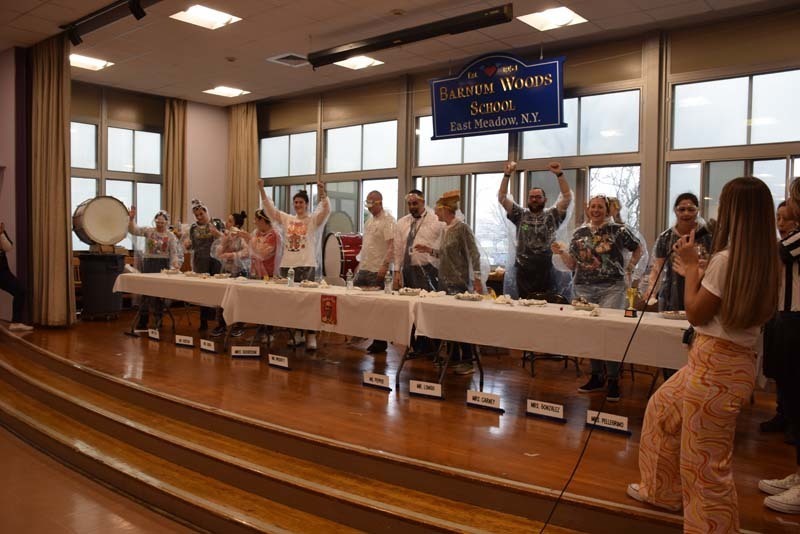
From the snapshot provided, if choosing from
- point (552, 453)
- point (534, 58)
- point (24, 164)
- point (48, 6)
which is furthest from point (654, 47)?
point (24, 164)

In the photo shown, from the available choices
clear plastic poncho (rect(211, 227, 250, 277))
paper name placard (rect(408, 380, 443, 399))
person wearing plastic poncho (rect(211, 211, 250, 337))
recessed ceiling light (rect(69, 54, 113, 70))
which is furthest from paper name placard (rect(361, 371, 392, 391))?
recessed ceiling light (rect(69, 54, 113, 70))

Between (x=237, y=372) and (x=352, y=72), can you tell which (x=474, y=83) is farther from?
(x=237, y=372)

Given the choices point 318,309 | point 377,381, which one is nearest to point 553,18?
point 318,309

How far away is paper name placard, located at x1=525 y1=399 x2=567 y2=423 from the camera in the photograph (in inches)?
147

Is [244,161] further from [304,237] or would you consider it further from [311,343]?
[311,343]

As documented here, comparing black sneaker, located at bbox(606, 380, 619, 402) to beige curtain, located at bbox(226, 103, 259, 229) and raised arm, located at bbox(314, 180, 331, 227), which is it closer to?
raised arm, located at bbox(314, 180, 331, 227)

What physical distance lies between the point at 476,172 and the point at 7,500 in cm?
603

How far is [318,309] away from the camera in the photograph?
4789 millimetres

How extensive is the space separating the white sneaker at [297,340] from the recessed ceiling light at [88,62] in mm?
4706

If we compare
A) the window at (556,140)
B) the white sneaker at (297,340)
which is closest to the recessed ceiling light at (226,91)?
the window at (556,140)

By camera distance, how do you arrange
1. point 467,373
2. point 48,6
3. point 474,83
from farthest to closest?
point 474,83
point 48,6
point 467,373

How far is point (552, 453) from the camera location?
10.4 ft

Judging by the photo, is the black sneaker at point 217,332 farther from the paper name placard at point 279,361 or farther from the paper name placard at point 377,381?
the paper name placard at point 377,381

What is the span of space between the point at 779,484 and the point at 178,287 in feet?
16.8
